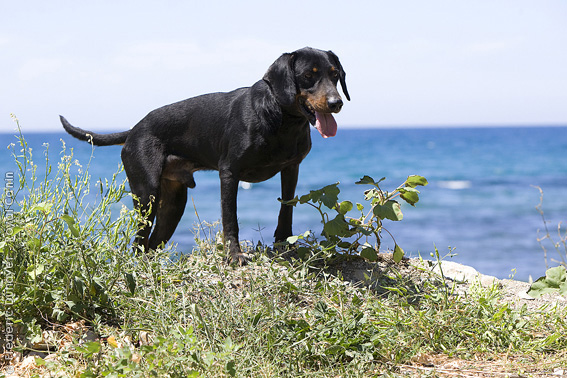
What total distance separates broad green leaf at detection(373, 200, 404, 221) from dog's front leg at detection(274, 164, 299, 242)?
772 millimetres

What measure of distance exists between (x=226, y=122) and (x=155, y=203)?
863 millimetres

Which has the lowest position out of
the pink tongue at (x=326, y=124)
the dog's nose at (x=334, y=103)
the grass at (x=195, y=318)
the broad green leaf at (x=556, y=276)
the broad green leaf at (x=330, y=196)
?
the grass at (x=195, y=318)

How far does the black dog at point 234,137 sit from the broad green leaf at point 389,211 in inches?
23.5

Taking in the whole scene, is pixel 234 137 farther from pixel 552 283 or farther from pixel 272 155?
pixel 552 283

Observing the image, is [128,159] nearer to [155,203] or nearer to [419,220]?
[155,203]

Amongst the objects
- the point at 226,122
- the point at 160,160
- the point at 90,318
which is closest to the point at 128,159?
the point at 160,160

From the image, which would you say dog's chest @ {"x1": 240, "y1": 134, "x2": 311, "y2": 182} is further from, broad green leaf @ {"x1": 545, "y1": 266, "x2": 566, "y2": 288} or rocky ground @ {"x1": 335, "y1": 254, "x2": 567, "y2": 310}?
broad green leaf @ {"x1": 545, "y1": 266, "x2": 566, "y2": 288}

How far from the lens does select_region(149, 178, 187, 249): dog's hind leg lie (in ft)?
16.9

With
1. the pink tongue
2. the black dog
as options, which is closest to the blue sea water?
the black dog

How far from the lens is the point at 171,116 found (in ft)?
16.1

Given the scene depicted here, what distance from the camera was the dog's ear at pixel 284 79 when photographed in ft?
13.9

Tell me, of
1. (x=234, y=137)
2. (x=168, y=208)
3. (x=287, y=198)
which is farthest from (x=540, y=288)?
(x=168, y=208)

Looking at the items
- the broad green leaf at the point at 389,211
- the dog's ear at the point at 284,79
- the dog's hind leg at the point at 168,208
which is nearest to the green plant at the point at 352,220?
the broad green leaf at the point at 389,211

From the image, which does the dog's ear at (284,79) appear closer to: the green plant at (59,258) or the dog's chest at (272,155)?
the dog's chest at (272,155)
